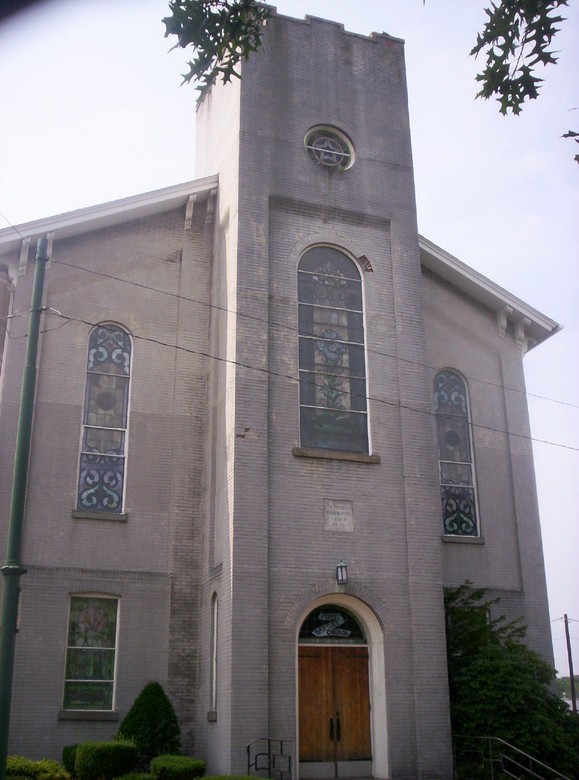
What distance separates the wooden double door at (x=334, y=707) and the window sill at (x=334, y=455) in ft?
11.8

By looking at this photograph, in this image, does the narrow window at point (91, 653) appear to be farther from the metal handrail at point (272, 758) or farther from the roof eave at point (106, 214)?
the roof eave at point (106, 214)

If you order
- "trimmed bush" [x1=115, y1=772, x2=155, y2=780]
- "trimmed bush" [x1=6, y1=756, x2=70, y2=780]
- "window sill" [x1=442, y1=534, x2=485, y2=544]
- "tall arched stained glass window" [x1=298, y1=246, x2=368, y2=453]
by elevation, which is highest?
"tall arched stained glass window" [x1=298, y1=246, x2=368, y2=453]

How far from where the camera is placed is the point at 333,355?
64.0 ft

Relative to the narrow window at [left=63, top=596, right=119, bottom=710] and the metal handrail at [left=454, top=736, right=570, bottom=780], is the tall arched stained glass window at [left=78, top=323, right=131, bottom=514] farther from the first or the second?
the metal handrail at [left=454, top=736, right=570, bottom=780]

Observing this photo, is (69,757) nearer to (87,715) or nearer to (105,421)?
(87,715)

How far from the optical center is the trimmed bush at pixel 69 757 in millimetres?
15506

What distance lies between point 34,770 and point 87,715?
255cm

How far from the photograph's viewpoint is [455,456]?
21359 mm

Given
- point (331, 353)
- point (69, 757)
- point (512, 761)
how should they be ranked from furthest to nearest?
point (331, 353), point (69, 757), point (512, 761)

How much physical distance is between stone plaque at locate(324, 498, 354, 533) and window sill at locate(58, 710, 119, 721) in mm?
5226

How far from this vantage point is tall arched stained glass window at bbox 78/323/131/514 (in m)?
18.6

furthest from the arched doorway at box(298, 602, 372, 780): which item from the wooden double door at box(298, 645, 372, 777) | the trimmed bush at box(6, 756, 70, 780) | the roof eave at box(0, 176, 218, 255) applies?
the roof eave at box(0, 176, 218, 255)

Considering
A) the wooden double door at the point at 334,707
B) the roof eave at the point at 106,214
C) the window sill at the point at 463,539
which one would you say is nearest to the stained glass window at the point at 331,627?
the wooden double door at the point at 334,707

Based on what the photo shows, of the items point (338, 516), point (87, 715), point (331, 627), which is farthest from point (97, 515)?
point (331, 627)
